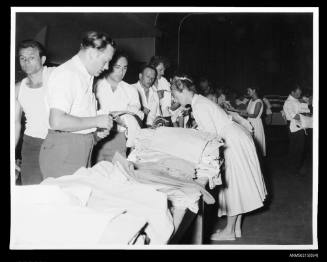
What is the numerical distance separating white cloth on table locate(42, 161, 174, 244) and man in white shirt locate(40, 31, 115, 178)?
383 millimetres

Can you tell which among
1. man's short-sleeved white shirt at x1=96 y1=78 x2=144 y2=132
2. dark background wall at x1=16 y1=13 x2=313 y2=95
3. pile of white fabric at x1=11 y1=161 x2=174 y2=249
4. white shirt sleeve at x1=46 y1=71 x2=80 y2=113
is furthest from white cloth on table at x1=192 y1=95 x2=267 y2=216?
dark background wall at x1=16 y1=13 x2=313 y2=95

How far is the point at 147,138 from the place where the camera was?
7.34 feet

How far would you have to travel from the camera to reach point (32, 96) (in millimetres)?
2229

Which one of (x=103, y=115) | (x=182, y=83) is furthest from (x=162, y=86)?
(x=103, y=115)

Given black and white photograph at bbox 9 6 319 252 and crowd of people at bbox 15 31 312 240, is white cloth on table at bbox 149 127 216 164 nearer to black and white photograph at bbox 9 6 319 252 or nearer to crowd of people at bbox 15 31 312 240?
black and white photograph at bbox 9 6 319 252

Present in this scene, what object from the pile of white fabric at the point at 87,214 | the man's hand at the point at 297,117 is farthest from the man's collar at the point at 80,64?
the man's hand at the point at 297,117

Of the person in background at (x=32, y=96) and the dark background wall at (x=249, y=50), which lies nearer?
the person in background at (x=32, y=96)

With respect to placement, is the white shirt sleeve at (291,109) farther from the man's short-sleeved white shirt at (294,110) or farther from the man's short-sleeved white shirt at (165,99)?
the man's short-sleeved white shirt at (165,99)

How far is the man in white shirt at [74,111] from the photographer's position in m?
1.87

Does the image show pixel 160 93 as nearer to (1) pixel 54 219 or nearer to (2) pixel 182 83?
(2) pixel 182 83

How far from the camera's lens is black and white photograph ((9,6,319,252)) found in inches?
51.2

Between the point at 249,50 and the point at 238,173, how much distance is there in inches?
369
